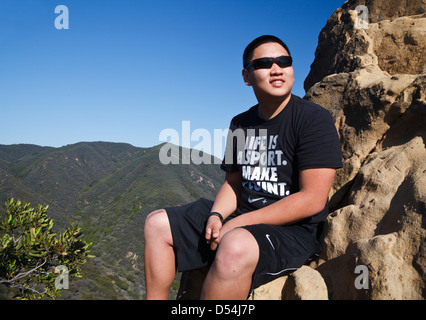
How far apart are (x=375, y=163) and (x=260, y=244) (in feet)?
5.26

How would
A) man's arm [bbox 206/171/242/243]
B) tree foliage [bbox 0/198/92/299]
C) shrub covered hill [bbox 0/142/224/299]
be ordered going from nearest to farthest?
man's arm [bbox 206/171/242/243] < tree foliage [bbox 0/198/92/299] < shrub covered hill [bbox 0/142/224/299]

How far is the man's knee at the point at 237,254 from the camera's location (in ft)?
6.70

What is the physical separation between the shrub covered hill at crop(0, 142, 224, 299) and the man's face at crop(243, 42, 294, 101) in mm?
22968

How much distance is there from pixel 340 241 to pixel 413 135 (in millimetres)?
1341

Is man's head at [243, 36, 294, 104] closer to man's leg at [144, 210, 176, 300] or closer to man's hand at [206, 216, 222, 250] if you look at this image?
man's hand at [206, 216, 222, 250]

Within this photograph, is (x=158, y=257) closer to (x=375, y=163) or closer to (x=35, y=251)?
(x=375, y=163)

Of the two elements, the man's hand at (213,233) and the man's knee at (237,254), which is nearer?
the man's knee at (237,254)

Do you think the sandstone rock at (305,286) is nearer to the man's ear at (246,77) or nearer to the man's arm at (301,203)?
the man's arm at (301,203)

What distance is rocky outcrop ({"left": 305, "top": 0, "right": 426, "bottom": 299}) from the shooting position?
2.15 metres

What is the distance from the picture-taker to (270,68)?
2744mm

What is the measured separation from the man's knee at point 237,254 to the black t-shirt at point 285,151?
0.68 m

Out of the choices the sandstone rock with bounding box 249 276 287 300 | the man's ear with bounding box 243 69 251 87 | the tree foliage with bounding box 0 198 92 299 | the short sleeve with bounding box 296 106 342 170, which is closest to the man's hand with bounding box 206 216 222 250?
the sandstone rock with bounding box 249 276 287 300

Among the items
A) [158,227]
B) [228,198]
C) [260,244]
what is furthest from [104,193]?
[260,244]

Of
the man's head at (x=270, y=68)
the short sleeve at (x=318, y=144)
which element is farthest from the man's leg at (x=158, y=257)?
the man's head at (x=270, y=68)
